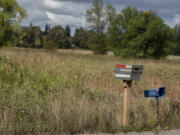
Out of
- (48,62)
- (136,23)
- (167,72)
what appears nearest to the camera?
(48,62)

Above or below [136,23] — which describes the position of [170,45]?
below

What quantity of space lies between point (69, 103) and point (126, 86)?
1.17 m

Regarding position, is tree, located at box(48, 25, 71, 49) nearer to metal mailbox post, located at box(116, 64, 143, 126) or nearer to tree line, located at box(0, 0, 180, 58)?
tree line, located at box(0, 0, 180, 58)

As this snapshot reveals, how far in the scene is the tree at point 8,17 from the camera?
28916 mm

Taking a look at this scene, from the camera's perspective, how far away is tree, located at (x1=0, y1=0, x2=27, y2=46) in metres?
28.9

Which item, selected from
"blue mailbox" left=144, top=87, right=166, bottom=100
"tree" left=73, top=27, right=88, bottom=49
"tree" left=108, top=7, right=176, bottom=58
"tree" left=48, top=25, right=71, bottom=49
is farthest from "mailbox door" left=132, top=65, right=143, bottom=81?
"tree" left=48, top=25, right=71, bottom=49

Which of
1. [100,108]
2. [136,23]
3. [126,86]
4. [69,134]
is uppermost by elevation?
[136,23]

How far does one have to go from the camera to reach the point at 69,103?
4.75m

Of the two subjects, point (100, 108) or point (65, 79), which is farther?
point (65, 79)

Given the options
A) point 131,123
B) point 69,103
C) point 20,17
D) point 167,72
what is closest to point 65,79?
point 69,103

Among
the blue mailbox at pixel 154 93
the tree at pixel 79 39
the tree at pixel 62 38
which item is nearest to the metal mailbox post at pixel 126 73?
the blue mailbox at pixel 154 93

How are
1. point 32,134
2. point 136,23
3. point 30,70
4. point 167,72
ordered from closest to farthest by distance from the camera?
point 32,134
point 30,70
point 167,72
point 136,23

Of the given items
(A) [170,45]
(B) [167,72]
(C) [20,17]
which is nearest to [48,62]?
(B) [167,72]

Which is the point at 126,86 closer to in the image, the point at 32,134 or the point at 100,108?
the point at 100,108
